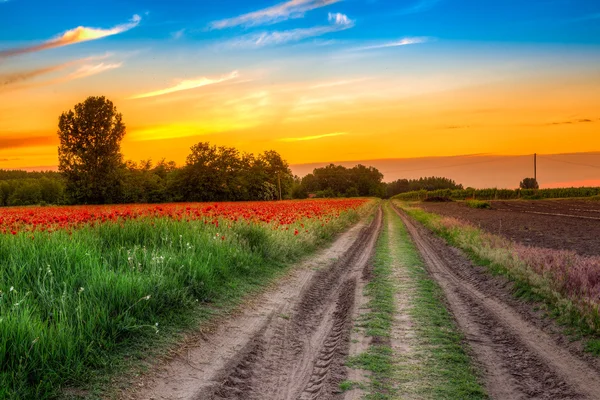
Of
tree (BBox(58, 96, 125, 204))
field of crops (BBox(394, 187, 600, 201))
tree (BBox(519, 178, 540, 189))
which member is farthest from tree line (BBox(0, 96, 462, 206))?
tree (BBox(519, 178, 540, 189))

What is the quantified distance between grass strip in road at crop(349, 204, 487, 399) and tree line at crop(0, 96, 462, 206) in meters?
56.0

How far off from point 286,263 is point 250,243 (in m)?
1.20

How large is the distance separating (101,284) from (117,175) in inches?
2276

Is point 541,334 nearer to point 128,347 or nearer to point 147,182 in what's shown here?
point 128,347

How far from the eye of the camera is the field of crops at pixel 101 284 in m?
4.84

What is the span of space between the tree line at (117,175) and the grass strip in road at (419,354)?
2205 inches

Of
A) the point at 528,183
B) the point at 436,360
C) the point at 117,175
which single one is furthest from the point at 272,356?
the point at 528,183

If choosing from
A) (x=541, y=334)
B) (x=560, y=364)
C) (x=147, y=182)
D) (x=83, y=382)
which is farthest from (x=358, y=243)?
(x=147, y=182)

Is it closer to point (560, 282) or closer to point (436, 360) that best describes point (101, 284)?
point (436, 360)

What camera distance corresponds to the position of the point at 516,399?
497cm

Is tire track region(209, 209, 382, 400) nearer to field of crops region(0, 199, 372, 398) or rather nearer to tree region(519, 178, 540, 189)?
field of crops region(0, 199, 372, 398)

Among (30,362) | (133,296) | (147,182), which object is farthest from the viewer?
(147,182)

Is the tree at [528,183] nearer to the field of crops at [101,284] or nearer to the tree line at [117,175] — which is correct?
the tree line at [117,175]

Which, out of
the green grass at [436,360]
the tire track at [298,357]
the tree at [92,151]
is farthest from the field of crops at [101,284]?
the tree at [92,151]
